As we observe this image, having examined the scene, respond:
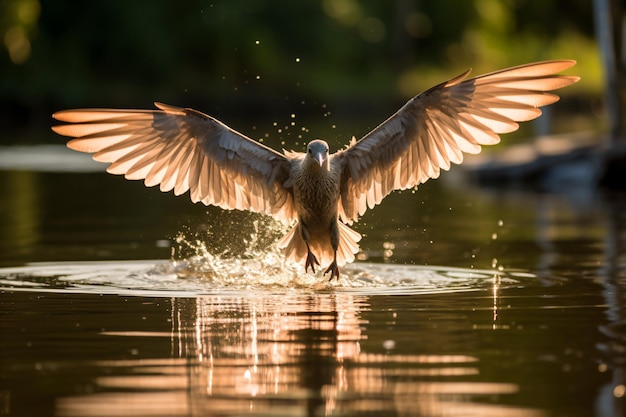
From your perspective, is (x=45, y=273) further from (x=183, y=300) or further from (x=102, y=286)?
(x=183, y=300)

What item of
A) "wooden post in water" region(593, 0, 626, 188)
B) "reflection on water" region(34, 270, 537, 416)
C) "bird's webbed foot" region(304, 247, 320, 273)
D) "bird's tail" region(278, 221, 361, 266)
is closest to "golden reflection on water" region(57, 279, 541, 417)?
"reflection on water" region(34, 270, 537, 416)

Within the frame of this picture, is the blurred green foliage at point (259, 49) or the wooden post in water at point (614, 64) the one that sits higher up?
the blurred green foliage at point (259, 49)

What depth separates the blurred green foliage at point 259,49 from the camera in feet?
145

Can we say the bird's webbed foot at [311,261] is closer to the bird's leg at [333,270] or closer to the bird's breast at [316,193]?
the bird's leg at [333,270]

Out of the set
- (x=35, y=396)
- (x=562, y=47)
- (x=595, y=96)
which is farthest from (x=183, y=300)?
(x=562, y=47)

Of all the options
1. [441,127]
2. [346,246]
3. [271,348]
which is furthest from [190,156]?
[271,348]

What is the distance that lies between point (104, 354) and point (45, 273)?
146 inches

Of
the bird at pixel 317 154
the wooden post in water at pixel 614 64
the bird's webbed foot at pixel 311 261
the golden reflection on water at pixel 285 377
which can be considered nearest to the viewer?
the golden reflection on water at pixel 285 377

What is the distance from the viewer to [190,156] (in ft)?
35.5

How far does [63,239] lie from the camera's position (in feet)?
44.8

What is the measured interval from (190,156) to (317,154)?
121 cm

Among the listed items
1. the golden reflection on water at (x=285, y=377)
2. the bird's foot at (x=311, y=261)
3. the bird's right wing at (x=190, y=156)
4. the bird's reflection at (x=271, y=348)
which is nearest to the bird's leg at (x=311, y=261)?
the bird's foot at (x=311, y=261)

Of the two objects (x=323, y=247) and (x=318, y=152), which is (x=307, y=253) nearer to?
(x=323, y=247)

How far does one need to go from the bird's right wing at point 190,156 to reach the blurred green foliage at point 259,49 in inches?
1031
